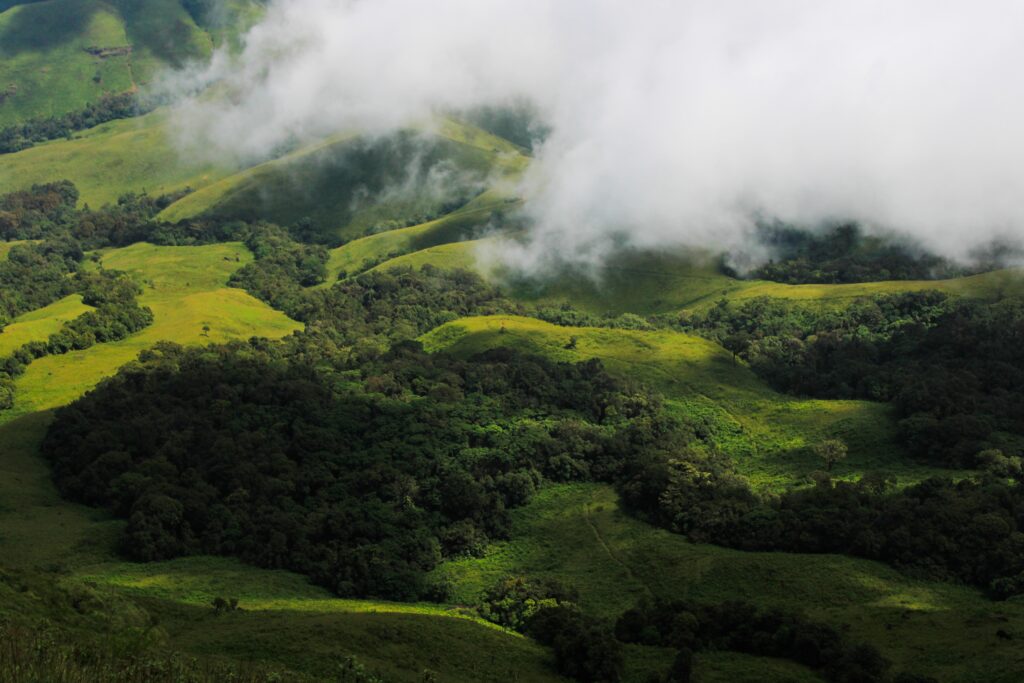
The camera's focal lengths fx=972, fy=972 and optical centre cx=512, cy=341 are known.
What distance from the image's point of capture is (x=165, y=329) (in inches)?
6161

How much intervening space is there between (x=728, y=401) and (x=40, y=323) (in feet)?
337

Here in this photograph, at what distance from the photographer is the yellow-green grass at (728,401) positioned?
104 m

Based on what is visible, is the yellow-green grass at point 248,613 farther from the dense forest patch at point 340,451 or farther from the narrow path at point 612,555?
the narrow path at point 612,555

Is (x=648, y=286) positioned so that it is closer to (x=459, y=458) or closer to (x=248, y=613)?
(x=459, y=458)

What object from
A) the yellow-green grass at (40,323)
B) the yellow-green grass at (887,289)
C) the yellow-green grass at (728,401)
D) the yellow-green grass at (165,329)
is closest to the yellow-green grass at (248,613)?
the yellow-green grass at (165,329)

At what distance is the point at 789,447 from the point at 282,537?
56664mm

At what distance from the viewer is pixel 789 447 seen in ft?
356

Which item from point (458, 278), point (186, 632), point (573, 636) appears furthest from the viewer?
point (458, 278)

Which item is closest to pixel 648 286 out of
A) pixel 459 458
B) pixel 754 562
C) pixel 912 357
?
pixel 912 357

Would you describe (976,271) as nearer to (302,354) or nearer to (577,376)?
(577,376)

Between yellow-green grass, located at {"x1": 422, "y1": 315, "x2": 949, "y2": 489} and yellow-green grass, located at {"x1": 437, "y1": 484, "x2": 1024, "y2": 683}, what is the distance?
20.1m

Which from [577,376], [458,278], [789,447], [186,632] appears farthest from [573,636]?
[458,278]

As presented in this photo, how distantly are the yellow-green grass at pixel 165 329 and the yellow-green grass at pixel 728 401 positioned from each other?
1403 inches

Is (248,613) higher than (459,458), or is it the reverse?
(248,613)
